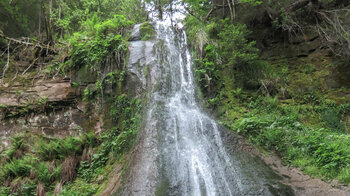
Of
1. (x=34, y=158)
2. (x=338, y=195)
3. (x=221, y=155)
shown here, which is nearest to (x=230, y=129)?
(x=221, y=155)

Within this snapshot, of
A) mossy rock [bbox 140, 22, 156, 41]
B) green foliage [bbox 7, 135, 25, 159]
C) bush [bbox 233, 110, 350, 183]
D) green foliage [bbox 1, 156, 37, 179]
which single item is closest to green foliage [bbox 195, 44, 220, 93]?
bush [bbox 233, 110, 350, 183]

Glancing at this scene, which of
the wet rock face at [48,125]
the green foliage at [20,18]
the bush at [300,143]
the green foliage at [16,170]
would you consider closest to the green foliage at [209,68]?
the bush at [300,143]

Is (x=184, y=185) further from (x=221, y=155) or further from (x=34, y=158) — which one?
(x=34, y=158)

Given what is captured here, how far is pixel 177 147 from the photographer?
5.09 meters

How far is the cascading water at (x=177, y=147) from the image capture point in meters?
4.09

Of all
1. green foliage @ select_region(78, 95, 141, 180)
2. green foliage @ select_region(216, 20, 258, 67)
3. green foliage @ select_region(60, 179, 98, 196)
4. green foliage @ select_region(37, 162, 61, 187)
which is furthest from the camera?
green foliage @ select_region(216, 20, 258, 67)

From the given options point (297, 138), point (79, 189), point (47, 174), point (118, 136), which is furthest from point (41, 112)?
point (297, 138)

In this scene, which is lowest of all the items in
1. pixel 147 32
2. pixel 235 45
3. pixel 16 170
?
pixel 16 170

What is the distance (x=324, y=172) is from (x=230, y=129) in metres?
2.51

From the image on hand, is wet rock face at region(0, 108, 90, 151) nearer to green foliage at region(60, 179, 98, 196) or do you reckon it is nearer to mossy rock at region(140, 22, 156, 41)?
green foliage at region(60, 179, 98, 196)

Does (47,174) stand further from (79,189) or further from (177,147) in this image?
(177,147)

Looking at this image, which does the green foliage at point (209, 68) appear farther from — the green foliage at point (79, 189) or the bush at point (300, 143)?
the green foliage at point (79, 189)

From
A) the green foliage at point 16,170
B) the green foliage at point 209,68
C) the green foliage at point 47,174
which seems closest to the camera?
the green foliage at point 47,174

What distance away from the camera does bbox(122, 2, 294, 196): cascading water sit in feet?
13.4
